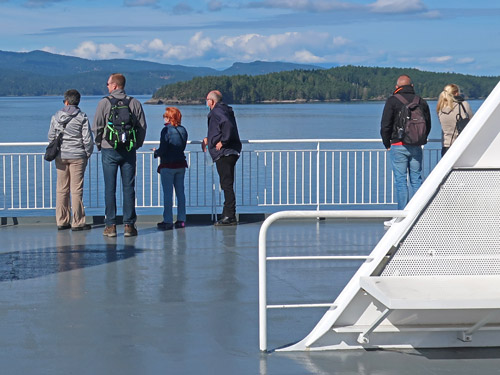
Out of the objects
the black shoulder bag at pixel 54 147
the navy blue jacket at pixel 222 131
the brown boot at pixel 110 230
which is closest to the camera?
the brown boot at pixel 110 230

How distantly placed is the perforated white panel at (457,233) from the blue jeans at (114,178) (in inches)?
217

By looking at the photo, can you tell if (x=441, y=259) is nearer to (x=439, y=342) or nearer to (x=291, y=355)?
(x=439, y=342)

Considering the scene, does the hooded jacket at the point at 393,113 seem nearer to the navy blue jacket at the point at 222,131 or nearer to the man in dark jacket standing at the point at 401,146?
the man in dark jacket standing at the point at 401,146

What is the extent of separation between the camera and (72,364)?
511 centimetres

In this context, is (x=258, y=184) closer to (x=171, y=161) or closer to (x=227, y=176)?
(x=227, y=176)

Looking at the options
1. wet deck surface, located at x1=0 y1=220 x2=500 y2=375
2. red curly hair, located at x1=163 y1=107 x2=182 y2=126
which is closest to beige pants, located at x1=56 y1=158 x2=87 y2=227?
wet deck surface, located at x1=0 y1=220 x2=500 y2=375

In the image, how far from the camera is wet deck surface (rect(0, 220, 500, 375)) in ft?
16.8

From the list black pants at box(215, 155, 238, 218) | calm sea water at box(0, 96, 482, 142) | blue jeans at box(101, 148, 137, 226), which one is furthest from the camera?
calm sea water at box(0, 96, 482, 142)

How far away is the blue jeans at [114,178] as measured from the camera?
10.1 m

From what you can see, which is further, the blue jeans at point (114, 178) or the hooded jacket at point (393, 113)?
the hooded jacket at point (393, 113)

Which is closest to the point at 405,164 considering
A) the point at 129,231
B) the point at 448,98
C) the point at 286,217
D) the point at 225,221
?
the point at 448,98

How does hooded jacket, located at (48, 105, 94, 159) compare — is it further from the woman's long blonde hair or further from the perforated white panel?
the perforated white panel

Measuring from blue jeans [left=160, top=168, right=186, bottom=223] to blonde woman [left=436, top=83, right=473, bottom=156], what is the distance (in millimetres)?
3232

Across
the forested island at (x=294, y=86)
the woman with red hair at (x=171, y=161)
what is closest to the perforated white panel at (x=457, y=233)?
the woman with red hair at (x=171, y=161)
